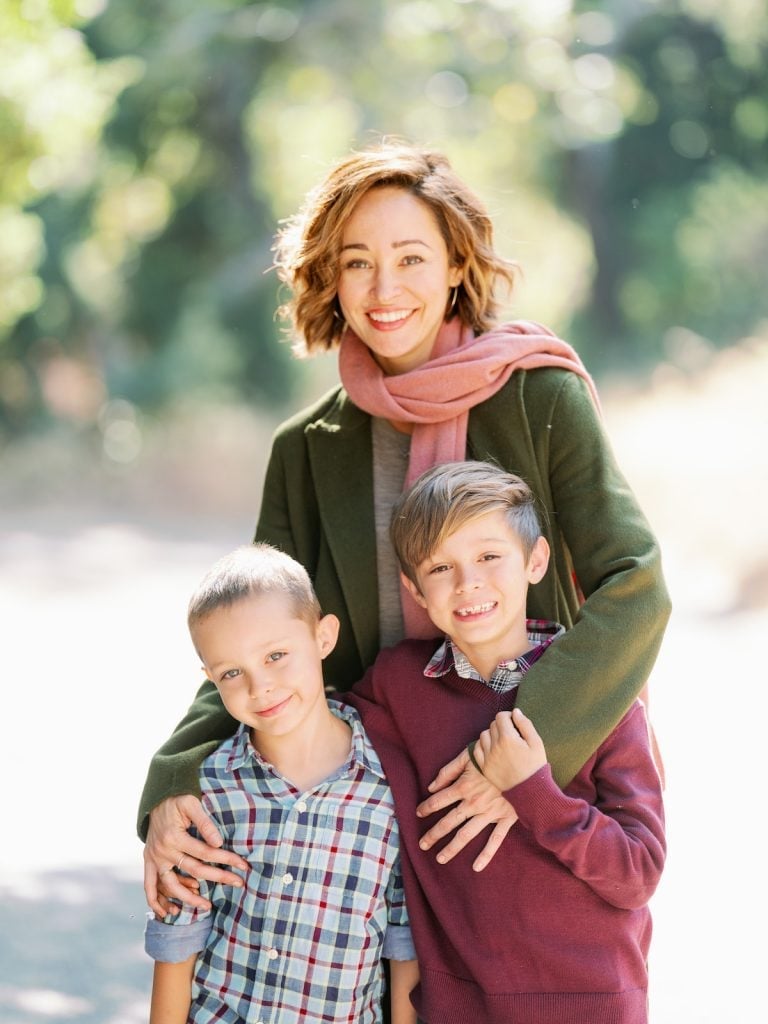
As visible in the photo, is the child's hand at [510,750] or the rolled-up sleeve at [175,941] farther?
the rolled-up sleeve at [175,941]

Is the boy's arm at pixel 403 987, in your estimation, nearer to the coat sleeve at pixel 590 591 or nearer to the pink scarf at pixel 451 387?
the coat sleeve at pixel 590 591

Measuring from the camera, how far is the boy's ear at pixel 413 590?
2321 millimetres

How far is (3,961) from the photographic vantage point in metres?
3.71

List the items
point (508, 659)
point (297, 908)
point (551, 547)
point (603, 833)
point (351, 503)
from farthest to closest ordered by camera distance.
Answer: point (351, 503)
point (551, 547)
point (508, 659)
point (297, 908)
point (603, 833)

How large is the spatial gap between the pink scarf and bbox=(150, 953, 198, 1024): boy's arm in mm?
701

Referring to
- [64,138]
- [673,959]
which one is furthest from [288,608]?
[64,138]

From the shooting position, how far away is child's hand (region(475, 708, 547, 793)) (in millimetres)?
2062

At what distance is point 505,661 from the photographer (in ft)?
7.39

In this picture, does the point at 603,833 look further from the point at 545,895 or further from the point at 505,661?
the point at 505,661

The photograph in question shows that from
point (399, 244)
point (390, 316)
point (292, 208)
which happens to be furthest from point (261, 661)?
point (292, 208)

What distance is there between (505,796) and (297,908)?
39 cm

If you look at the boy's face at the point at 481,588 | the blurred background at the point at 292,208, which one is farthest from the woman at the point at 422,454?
the blurred background at the point at 292,208

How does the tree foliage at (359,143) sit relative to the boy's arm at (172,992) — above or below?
above

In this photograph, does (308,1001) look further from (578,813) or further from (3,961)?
(3,961)
